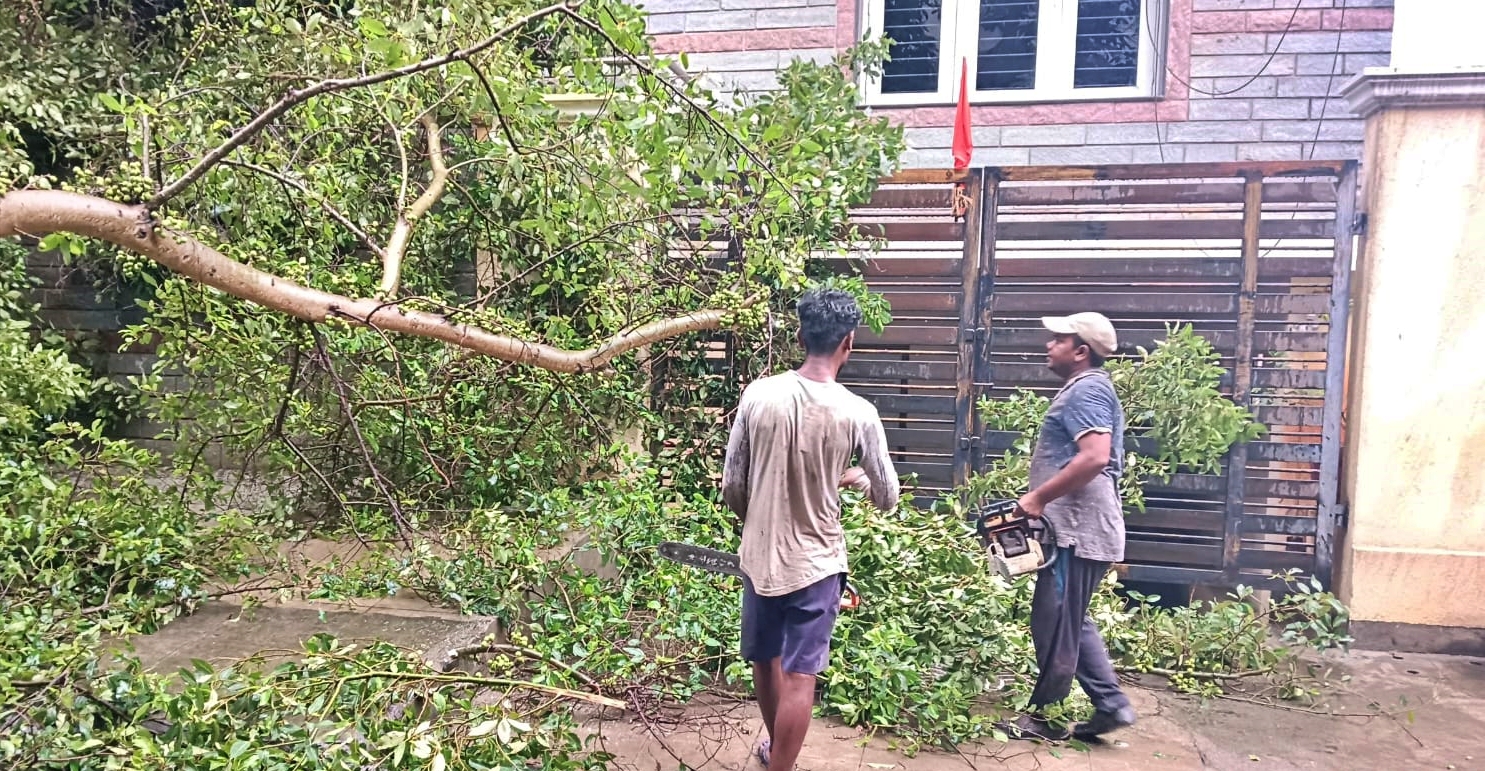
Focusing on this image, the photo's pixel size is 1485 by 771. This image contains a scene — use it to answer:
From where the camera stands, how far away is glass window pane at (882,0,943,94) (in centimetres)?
659

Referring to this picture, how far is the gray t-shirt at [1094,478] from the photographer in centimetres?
338

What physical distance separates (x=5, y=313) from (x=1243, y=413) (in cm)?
697

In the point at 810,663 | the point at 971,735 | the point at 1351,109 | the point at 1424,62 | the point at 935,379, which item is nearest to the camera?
the point at 810,663

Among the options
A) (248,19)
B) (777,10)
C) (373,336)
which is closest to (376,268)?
(373,336)

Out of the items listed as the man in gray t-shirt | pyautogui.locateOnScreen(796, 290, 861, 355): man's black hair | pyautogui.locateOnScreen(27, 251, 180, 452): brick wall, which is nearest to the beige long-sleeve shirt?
pyautogui.locateOnScreen(796, 290, 861, 355): man's black hair

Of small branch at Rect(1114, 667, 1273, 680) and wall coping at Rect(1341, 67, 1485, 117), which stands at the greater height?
wall coping at Rect(1341, 67, 1485, 117)

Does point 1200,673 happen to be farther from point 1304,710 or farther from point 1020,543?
point 1020,543

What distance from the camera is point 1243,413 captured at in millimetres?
4703

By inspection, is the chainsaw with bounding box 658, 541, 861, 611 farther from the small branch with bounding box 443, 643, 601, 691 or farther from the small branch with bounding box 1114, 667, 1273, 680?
the small branch with bounding box 1114, 667, 1273, 680

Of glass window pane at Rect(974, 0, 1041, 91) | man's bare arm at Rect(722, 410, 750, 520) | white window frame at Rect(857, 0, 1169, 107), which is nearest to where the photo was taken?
man's bare arm at Rect(722, 410, 750, 520)

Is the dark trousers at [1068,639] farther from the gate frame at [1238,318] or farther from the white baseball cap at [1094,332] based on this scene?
the gate frame at [1238,318]

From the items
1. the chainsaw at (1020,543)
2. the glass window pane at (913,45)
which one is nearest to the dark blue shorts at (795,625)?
the chainsaw at (1020,543)

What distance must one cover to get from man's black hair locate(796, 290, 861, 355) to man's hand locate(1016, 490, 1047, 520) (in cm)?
122

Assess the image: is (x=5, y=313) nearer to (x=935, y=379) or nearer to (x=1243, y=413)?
(x=935, y=379)
